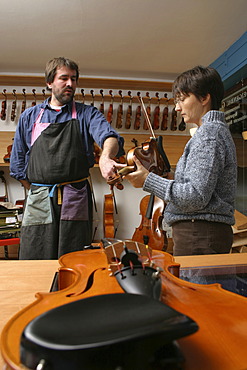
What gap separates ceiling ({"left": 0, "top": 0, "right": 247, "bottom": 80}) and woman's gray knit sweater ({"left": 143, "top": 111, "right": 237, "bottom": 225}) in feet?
6.66

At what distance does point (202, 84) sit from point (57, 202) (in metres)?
1.02

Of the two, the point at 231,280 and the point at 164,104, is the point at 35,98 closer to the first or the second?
the point at 164,104

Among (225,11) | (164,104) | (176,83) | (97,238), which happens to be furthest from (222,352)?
(164,104)

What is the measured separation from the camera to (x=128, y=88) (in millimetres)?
4402

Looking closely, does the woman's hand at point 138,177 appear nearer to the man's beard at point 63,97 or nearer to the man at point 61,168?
the man at point 61,168

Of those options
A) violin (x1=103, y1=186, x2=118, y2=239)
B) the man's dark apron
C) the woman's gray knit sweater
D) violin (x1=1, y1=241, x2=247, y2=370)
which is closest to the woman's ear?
the woman's gray knit sweater

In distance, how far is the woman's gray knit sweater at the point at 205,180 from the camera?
1203 mm

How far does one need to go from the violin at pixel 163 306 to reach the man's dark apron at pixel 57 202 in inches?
39.4

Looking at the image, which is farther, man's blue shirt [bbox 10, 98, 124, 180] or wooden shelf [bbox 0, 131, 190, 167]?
wooden shelf [bbox 0, 131, 190, 167]

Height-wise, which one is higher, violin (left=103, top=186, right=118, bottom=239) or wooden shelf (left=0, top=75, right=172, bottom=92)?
wooden shelf (left=0, top=75, right=172, bottom=92)

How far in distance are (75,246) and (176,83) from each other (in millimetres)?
1046

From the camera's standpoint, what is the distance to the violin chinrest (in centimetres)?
29

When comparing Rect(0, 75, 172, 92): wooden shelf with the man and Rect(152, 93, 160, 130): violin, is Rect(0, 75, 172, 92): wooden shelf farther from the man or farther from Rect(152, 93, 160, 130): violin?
the man

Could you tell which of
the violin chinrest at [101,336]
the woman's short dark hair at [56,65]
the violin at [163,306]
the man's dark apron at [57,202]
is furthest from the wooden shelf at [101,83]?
the violin chinrest at [101,336]
